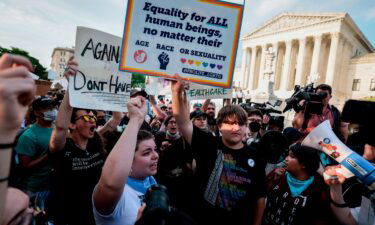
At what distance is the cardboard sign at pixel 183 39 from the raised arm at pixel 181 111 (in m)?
0.20

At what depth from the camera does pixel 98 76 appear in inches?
95.3

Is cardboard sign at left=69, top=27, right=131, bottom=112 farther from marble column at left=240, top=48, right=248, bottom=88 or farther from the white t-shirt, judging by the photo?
marble column at left=240, top=48, right=248, bottom=88

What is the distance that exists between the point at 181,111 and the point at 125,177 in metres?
0.88

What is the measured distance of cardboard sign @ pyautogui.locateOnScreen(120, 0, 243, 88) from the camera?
2.20 metres

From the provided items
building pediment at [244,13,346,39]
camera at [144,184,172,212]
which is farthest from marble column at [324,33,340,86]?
camera at [144,184,172,212]

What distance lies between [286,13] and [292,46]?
6.13 meters

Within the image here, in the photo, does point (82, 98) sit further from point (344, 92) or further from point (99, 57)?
point (344, 92)

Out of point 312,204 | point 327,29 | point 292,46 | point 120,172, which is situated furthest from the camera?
point 292,46

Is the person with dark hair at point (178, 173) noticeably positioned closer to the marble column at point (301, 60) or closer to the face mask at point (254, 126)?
the face mask at point (254, 126)

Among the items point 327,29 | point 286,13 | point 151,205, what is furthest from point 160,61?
point 286,13

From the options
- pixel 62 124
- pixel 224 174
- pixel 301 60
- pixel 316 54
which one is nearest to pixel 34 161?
pixel 62 124

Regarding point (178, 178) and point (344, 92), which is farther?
point (344, 92)

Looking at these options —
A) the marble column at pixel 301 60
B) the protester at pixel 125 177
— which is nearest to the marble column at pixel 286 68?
the marble column at pixel 301 60

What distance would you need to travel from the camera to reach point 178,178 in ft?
7.95
